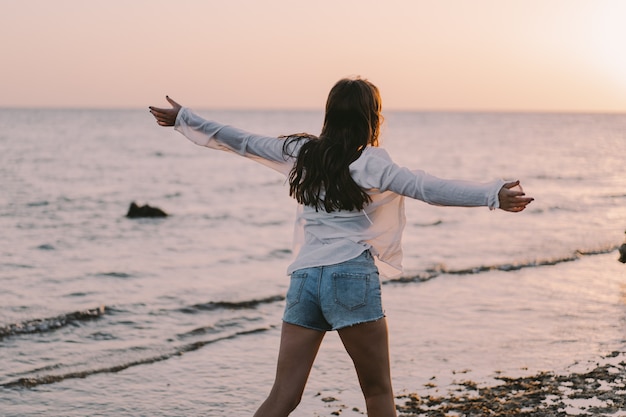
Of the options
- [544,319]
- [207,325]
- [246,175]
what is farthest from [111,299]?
[246,175]

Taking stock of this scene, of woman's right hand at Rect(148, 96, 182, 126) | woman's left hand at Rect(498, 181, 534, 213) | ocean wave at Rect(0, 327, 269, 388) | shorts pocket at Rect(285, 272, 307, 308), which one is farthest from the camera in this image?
ocean wave at Rect(0, 327, 269, 388)

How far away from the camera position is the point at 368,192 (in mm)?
3492

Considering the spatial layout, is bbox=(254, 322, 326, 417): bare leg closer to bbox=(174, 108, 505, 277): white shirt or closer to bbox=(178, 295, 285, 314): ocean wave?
bbox=(174, 108, 505, 277): white shirt

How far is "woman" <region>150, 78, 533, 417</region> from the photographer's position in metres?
3.46

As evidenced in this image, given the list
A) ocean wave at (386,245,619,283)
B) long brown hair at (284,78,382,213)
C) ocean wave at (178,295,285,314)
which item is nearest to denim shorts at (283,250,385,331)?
long brown hair at (284,78,382,213)

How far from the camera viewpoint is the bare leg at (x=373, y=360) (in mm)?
3514

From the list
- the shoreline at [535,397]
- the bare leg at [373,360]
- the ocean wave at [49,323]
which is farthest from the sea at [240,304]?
the bare leg at [373,360]

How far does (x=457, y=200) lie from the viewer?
332 centimetres

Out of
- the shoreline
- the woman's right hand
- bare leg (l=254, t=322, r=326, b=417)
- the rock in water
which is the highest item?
the woman's right hand

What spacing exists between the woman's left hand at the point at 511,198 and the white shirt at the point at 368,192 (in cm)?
2

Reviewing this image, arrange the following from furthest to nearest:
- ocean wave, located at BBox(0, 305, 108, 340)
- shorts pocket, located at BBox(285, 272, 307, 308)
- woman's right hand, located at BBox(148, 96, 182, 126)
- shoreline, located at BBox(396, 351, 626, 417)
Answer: ocean wave, located at BBox(0, 305, 108, 340) < shoreline, located at BBox(396, 351, 626, 417) < woman's right hand, located at BBox(148, 96, 182, 126) < shorts pocket, located at BBox(285, 272, 307, 308)

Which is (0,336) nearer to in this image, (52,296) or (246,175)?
(52,296)

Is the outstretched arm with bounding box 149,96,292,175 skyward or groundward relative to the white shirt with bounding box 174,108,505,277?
skyward

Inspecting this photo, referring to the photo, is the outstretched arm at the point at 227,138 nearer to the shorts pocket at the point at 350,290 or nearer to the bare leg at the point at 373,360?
the shorts pocket at the point at 350,290
